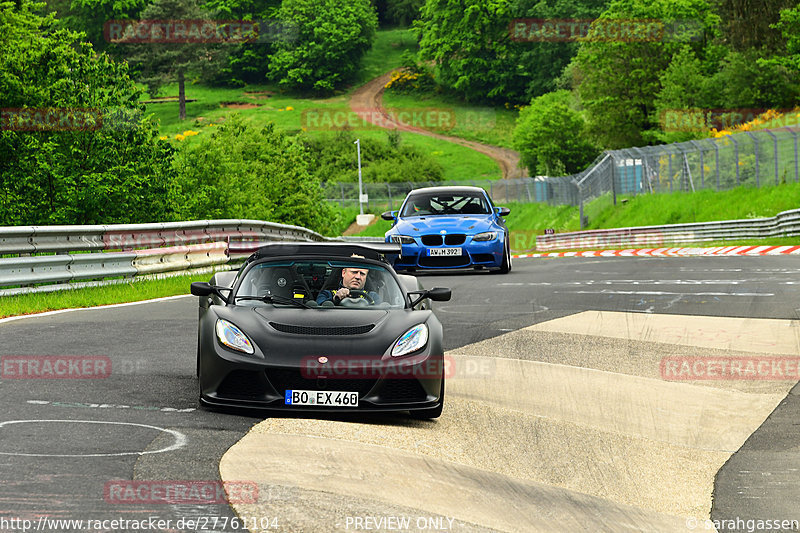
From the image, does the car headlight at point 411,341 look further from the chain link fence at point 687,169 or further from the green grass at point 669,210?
the chain link fence at point 687,169

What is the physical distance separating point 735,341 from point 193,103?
12255 cm

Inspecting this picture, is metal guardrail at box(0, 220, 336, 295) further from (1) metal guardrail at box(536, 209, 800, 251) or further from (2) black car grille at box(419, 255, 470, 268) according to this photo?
(1) metal guardrail at box(536, 209, 800, 251)

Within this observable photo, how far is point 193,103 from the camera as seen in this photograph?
426 feet

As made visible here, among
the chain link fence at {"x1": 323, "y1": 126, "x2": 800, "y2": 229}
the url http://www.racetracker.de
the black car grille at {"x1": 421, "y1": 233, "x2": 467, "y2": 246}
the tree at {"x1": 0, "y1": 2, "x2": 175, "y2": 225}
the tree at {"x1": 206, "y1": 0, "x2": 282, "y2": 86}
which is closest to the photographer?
the url http://www.racetracker.de

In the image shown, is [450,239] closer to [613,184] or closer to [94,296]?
[94,296]

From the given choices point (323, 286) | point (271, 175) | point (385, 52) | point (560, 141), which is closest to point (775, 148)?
point (271, 175)

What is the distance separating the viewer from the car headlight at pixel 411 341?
7.48 meters

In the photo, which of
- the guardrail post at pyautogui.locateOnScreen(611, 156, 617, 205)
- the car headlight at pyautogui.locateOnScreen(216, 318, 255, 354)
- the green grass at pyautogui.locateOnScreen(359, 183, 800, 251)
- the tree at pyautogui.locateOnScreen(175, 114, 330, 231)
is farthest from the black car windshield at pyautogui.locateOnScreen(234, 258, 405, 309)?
the guardrail post at pyautogui.locateOnScreen(611, 156, 617, 205)

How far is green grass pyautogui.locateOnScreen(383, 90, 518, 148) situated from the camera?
119 meters

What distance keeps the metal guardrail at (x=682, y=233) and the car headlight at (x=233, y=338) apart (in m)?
29.0

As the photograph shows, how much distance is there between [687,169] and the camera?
4631 cm

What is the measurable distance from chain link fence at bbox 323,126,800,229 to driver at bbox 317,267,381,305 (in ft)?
111
